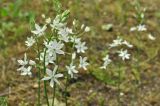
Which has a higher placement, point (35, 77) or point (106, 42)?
point (106, 42)

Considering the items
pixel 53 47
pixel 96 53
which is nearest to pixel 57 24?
pixel 53 47

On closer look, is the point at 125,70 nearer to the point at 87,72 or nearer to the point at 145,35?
the point at 87,72

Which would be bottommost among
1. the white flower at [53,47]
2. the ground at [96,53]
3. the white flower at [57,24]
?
the white flower at [53,47]

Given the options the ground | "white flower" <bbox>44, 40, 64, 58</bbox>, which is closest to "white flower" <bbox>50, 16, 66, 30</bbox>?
"white flower" <bbox>44, 40, 64, 58</bbox>

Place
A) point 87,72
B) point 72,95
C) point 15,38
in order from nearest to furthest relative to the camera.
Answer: point 72,95
point 87,72
point 15,38

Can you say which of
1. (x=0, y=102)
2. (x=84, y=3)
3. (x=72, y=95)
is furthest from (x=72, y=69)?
(x=84, y=3)

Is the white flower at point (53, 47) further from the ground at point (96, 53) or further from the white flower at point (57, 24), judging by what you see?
the ground at point (96, 53)

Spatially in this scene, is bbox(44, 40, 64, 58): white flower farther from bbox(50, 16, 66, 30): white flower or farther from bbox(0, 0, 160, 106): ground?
bbox(0, 0, 160, 106): ground

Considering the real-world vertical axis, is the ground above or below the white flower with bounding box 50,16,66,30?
above

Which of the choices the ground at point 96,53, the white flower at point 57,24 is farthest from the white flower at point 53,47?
the ground at point 96,53
